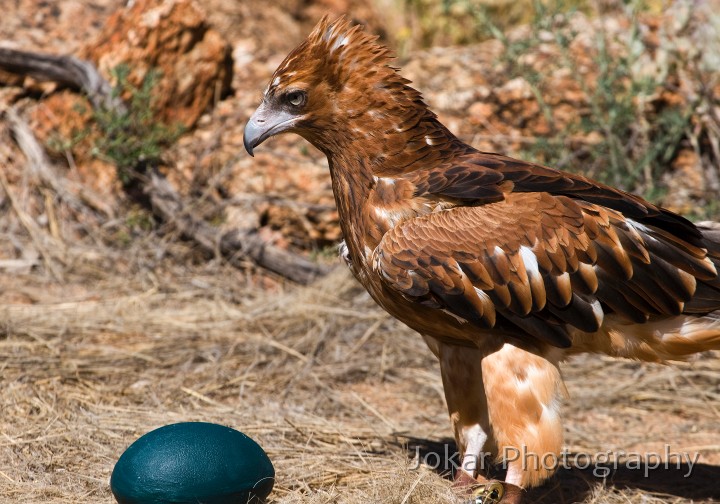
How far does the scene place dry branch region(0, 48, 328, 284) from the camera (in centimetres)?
686

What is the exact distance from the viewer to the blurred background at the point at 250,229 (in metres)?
4.53

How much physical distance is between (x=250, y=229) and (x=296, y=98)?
3486 mm

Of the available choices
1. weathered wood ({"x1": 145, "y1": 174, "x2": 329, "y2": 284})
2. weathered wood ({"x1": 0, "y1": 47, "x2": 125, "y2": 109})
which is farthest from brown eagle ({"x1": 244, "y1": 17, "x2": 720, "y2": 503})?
weathered wood ({"x1": 0, "y1": 47, "x2": 125, "y2": 109})

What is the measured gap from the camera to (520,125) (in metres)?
7.53

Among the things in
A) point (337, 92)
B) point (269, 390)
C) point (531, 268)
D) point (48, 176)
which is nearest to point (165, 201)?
point (48, 176)

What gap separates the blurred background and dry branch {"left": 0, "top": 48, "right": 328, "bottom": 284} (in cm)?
2

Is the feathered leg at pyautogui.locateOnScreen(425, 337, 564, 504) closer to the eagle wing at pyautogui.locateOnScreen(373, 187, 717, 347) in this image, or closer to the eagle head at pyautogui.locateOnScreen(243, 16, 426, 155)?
the eagle wing at pyautogui.locateOnScreen(373, 187, 717, 347)

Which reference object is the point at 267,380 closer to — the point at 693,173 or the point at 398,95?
the point at 398,95

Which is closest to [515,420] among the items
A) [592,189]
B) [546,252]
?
[546,252]

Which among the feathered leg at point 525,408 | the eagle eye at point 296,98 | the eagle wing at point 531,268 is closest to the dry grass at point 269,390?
the feathered leg at point 525,408

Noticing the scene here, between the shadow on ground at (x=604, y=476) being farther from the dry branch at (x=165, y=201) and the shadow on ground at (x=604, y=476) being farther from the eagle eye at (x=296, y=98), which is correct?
the dry branch at (x=165, y=201)

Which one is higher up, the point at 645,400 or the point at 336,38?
the point at 336,38

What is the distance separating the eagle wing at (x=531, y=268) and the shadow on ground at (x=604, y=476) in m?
0.90

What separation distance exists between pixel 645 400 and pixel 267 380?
2153 millimetres
